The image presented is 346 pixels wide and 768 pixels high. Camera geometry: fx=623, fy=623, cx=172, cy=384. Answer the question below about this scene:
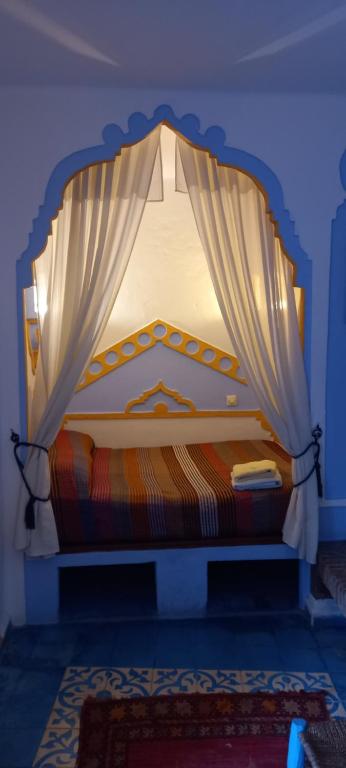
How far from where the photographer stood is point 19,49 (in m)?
2.55

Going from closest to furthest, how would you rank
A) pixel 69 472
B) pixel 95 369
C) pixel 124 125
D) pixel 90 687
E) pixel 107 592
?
pixel 90 687
pixel 124 125
pixel 69 472
pixel 107 592
pixel 95 369

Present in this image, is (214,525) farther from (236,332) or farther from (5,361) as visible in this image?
(5,361)

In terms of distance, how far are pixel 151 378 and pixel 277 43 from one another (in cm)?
286

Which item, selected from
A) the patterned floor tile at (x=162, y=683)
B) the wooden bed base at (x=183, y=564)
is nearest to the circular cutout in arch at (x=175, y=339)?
the wooden bed base at (x=183, y=564)

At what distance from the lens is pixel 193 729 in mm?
2455

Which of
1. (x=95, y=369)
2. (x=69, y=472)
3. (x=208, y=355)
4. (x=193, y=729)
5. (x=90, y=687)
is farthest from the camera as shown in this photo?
(x=208, y=355)

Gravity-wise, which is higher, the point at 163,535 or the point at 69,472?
the point at 69,472

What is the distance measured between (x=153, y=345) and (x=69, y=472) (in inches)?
69.8

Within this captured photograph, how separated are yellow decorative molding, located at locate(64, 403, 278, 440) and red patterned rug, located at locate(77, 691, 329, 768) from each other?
2537 mm

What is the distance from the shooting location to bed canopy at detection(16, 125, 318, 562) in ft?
10.1

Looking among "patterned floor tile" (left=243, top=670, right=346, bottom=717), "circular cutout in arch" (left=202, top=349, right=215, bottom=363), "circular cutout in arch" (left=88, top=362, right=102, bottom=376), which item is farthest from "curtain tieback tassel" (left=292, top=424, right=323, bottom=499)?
"circular cutout in arch" (left=88, top=362, right=102, bottom=376)

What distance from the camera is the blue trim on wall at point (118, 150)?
9.75ft

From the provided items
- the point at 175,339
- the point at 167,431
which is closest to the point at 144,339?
the point at 175,339

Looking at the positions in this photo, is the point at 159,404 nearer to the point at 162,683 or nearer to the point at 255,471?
the point at 255,471
